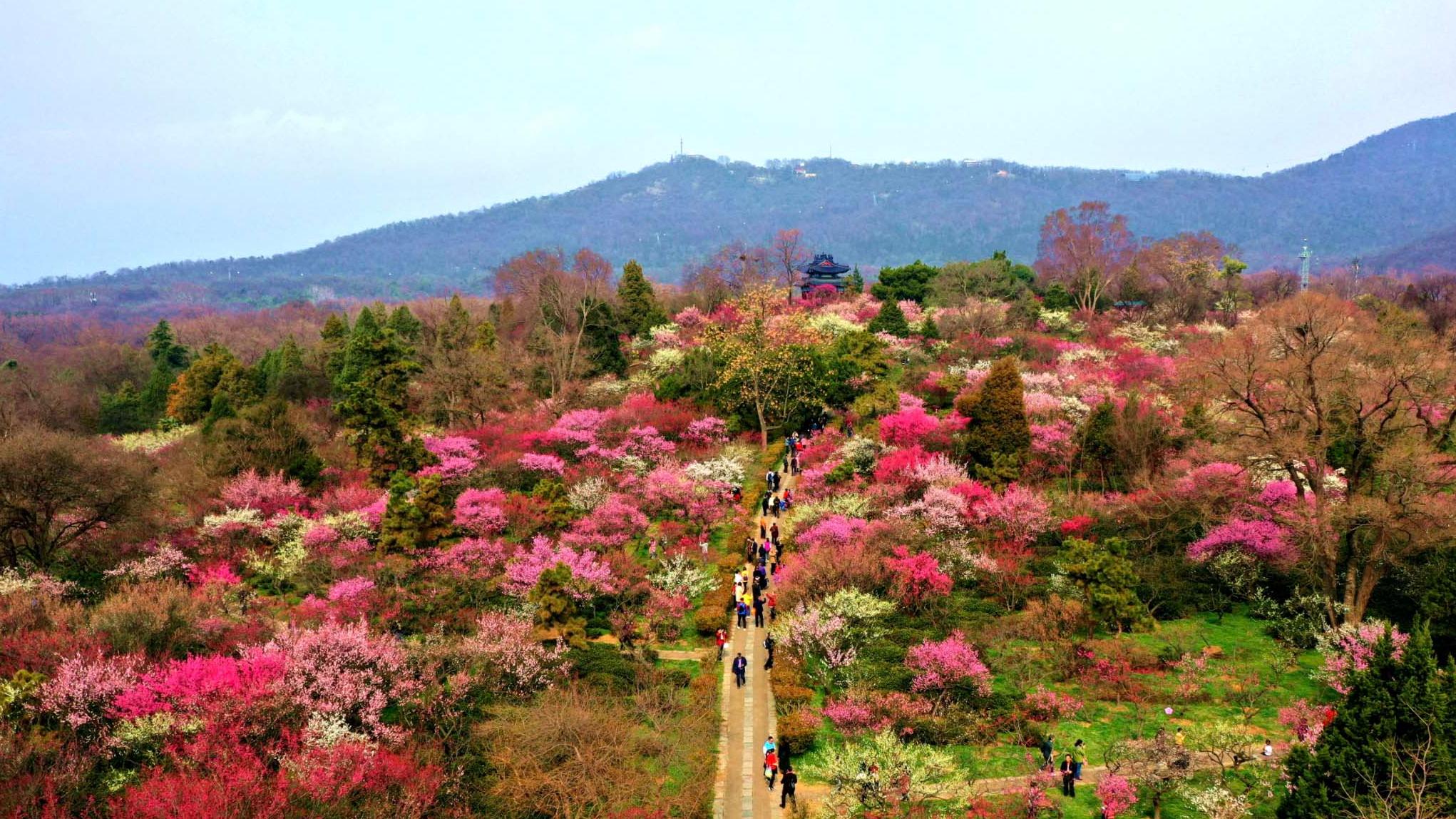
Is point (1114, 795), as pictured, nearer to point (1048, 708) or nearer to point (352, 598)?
point (1048, 708)

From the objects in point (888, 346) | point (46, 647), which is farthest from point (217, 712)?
point (888, 346)

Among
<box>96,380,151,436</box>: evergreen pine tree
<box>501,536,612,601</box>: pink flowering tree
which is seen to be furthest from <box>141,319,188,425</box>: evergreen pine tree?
<box>501,536,612,601</box>: pink flowering tree

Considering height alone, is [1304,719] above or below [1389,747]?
below

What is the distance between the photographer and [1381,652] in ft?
45.8

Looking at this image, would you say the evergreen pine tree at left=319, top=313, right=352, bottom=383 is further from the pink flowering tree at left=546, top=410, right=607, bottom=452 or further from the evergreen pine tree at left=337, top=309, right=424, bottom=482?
the pink flowering tree at left=546, top=410, right=607, bottom=452

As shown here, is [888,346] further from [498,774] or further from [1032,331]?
[498,774]

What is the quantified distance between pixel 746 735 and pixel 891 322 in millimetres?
39875

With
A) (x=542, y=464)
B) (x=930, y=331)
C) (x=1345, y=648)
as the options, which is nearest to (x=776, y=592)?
(x=542, y=464)

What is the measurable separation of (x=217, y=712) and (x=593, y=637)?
10525 mm

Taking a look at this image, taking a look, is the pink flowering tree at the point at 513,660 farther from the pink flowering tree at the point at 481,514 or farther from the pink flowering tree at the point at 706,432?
the pink flowering tree at the point at 706,432

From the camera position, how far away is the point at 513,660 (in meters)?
20.5

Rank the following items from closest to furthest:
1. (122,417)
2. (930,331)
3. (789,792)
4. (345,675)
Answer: (789,792) < (345,675) < (930,331) < (122,417)

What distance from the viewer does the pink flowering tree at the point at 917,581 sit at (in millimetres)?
25000

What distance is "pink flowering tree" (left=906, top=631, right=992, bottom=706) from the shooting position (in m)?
20.3
